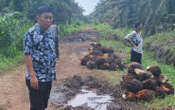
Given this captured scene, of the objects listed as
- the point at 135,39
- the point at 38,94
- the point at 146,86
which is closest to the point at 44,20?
the point at 38,94

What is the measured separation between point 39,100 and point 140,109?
8.35 feet

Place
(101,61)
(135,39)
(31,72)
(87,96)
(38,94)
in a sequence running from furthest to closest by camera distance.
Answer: (101,61) → (135,39) → (87,96) → (38,94) → (31,72)

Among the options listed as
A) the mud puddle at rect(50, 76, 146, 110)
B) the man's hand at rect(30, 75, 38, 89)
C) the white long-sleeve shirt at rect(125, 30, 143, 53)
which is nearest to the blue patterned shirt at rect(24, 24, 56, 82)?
the man's hand at rect(30, 75, 38, 89)

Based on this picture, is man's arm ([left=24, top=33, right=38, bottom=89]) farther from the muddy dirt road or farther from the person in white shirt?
the person in white shirt

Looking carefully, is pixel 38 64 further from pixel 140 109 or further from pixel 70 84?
pixel 70 84

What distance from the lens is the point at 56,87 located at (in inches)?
285

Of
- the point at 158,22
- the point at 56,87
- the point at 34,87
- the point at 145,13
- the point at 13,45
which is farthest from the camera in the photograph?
the point at 145,13

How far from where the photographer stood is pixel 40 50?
3473mm

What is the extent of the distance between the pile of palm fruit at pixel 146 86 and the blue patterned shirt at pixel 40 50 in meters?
2.79

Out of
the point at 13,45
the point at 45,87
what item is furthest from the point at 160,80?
the point at 13,45

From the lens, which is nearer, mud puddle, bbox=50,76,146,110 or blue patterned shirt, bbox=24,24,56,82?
blue patterned shirt, bbox=24,24,56,82

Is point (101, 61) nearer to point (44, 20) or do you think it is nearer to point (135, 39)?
point (135, 39)

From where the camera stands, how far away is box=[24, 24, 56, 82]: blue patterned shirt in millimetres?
3381

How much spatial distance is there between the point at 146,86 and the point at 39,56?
3.29 metres
